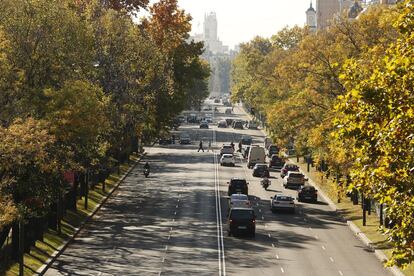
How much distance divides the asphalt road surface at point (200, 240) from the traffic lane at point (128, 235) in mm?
46

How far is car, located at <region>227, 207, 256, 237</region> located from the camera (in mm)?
48312

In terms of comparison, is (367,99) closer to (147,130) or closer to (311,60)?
(311,60)

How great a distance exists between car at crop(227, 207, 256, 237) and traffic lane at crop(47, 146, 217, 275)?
377 cm

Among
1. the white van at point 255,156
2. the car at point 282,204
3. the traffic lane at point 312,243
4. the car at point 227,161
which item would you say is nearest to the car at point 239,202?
the traffic lane at point 312,243

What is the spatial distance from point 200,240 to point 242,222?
2667 millimetres

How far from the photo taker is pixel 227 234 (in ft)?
163

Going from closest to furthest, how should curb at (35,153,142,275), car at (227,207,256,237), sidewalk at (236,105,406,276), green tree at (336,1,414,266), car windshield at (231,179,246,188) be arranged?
green tree at (336,1,414,266) < curb at (35,153,142,275) < sidewalk at (236,105,406,276) < car at (227,207,256,237) < car windshield at (231,179,246,188)

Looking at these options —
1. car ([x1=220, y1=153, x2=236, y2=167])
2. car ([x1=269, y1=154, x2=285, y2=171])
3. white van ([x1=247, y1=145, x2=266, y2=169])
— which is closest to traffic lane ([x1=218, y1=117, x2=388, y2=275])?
white van ([x1=247, y1=145, x2=266, y2=169])

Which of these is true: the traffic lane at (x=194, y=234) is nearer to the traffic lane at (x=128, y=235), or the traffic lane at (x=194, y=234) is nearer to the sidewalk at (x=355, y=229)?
the traffic lane at (x=128, y=235)

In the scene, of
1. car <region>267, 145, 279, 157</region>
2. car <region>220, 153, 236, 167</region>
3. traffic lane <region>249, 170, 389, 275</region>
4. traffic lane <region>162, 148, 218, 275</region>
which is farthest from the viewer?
car <region>267, 145, 279, 157</region>

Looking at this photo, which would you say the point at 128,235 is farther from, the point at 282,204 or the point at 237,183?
the point at 237,183

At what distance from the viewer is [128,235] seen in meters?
49.0

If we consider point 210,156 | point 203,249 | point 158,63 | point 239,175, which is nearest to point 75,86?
point 203,249

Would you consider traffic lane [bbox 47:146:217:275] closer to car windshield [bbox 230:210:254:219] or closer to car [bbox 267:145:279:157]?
car windshield [bbox 230:210:254:219]
